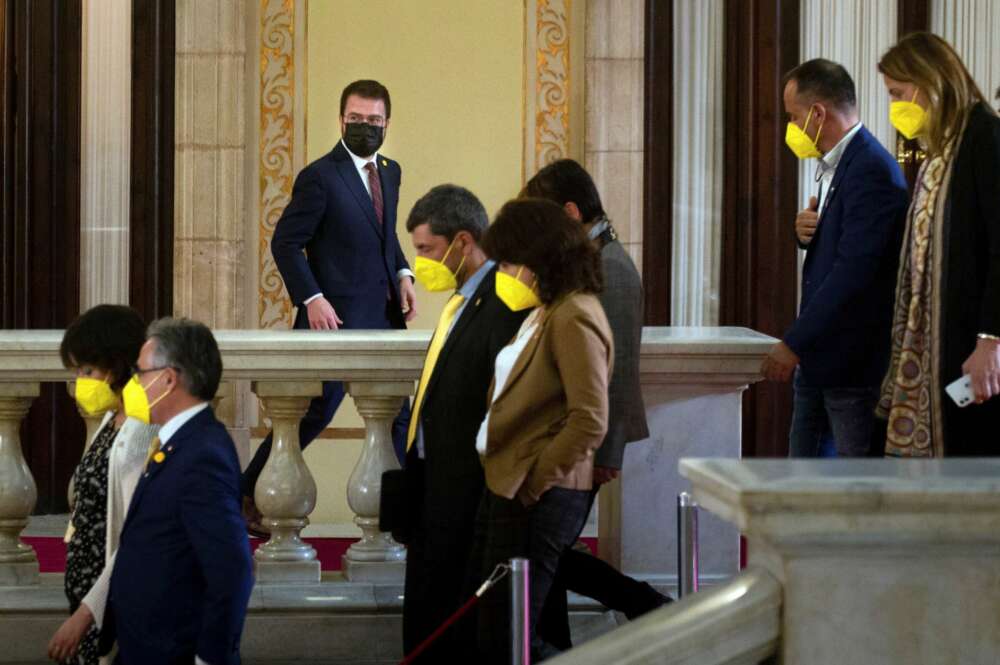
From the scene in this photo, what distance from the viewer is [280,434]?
17.0ft

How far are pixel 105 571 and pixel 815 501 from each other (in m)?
2.05

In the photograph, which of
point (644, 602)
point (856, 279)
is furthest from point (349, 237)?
point (856, 279)

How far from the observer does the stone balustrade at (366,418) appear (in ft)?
16.9

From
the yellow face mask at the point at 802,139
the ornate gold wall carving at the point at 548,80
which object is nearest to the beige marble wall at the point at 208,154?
the ornate gold wall carving at the point at 548,80

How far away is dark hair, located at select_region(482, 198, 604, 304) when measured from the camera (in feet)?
13.7

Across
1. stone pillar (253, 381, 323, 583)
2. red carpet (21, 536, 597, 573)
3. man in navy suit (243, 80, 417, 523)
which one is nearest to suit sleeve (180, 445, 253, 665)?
stone pillar (253, 381, 323, 583)

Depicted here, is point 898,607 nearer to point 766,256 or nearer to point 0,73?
point 766,256

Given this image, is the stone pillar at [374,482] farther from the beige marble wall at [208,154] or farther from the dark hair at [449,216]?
the beige marble wall at [208,154]

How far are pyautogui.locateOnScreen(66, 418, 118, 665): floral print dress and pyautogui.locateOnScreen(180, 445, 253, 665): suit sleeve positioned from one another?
456 mm

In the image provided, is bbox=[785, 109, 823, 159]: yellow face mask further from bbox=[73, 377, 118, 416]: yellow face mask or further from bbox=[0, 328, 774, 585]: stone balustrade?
bbox=[73, 377, 118, 416]: yellow face mask

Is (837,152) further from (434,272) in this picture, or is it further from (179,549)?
(179,549)

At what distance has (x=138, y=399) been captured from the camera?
3.99m

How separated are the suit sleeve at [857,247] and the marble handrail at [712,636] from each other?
7.51 ft

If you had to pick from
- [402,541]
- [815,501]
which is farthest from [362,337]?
[815,501]
